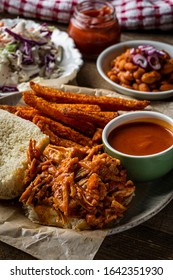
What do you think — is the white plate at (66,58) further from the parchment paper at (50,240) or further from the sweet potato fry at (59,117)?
the parchment paper at (50,240)

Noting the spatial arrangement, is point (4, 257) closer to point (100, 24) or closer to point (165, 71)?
point (165, 71)

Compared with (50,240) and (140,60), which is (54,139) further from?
(140,60)

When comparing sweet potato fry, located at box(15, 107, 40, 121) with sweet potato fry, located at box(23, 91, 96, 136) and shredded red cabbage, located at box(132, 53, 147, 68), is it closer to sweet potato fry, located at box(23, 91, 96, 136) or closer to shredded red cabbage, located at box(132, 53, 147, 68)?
sweet potato fry, located at box(23, 91, 96, 136)

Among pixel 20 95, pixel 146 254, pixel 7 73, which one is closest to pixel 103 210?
pixel 146 254

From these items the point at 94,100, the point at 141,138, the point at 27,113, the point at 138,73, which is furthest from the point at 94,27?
the point at 141,138

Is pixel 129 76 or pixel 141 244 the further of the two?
pixel 129 76

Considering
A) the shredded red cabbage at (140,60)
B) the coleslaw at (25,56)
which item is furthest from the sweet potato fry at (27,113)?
the shredded red cabbage at (140,60)

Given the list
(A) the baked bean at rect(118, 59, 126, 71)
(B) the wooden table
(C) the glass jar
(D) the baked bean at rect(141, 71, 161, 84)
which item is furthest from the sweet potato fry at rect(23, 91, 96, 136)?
(C) the glass jar
